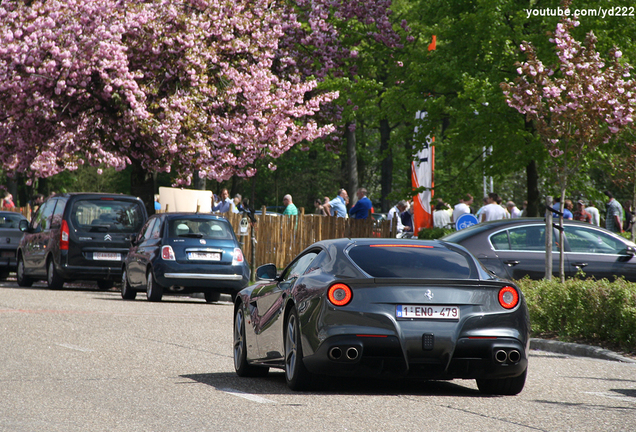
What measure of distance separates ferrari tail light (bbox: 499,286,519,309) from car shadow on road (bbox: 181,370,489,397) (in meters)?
0.85

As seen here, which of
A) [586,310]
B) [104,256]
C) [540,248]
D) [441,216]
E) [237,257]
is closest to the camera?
[586,310]

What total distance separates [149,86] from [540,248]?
44.2 feet

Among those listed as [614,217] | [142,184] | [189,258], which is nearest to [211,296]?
[189,258]

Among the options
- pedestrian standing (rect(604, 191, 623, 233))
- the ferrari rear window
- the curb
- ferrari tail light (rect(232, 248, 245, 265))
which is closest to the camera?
the ferrari rear window

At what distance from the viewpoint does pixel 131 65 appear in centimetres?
2712

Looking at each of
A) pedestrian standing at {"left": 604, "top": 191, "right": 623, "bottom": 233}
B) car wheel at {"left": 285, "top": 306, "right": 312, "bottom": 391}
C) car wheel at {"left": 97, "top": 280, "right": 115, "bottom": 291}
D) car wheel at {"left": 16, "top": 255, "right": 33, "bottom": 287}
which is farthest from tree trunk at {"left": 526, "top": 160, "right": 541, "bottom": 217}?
car wheel at {"left": 285, "top": 306, "right": 312, "bottom": 391}

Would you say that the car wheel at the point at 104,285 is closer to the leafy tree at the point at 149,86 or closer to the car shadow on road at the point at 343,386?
the leafy tree at the point at 149,86

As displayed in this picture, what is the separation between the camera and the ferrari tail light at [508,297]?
8.19 metres

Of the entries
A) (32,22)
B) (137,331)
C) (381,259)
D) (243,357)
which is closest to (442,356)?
→ (381,259)

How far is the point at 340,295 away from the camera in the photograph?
8.04 metres

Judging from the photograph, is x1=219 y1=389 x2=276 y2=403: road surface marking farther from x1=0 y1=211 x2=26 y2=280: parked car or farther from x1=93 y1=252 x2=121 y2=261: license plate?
x1=0 y1=211 x2=26 y2=280: parked car

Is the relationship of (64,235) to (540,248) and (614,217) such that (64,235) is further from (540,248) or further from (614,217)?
(614,217)

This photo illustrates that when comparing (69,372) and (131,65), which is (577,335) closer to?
(69,372)

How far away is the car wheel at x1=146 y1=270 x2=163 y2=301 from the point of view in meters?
19.2
